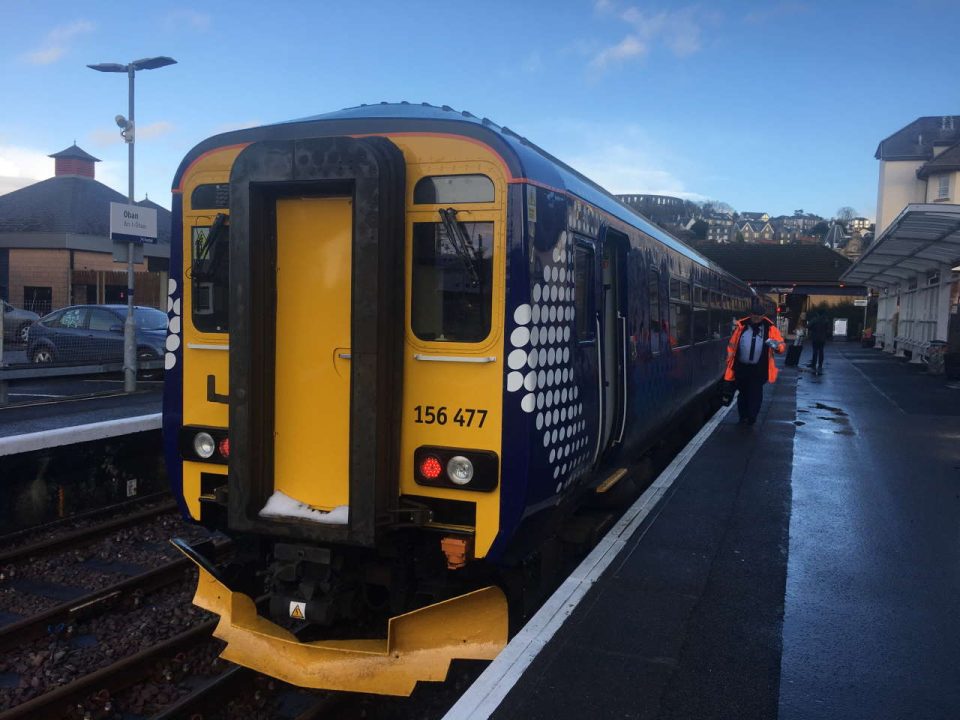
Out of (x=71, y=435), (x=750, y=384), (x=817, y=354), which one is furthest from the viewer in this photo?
(x=817, y=354)

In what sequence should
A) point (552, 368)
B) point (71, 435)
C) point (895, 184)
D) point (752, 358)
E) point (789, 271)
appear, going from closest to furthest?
point (552, 368) → point (71, 435) → point (752, 358) → point (789, 271) → point (895, 184)

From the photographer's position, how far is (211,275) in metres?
4.40

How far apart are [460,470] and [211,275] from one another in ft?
5.88

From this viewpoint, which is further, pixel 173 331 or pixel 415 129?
pixel 173 331

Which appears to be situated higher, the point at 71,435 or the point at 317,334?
the point at 317,334

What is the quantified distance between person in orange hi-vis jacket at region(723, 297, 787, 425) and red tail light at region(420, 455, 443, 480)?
8447 mm

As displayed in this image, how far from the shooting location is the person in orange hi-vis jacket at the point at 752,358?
11453mm

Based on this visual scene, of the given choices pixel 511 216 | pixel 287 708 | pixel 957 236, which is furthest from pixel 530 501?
pixel 957 236

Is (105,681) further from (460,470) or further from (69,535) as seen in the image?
(69,535)

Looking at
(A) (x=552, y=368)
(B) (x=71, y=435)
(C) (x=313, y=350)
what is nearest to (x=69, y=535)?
(B) (x=71, y=435)

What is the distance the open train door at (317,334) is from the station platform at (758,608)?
3.97 ft

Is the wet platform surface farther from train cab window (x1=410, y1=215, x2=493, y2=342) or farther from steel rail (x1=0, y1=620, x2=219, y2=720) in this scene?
train cab window (x1=410, y1=215, x2=493, y2=342)

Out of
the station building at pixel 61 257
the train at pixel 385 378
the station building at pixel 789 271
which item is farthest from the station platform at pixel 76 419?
the station building at pixel 789 271

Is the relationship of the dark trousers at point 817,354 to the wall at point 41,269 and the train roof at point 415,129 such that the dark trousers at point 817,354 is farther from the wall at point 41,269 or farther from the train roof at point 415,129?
the wall at point 41,269
